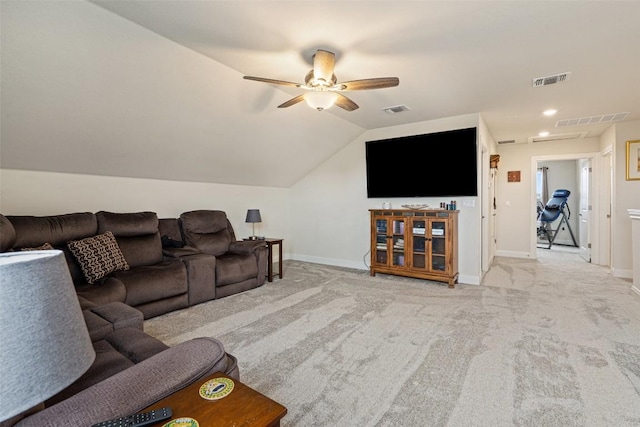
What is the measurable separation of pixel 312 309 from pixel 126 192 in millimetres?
2797

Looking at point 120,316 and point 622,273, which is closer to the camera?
point 120,316

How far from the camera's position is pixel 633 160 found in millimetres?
4645

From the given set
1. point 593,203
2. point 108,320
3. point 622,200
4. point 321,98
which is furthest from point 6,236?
point 593,203

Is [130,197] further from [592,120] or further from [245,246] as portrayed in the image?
[592,120]

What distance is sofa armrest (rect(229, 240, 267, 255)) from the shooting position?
419 centimetres

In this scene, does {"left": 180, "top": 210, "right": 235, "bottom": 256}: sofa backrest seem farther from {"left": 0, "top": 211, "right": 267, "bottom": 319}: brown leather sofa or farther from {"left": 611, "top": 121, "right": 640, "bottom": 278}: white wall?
{"left": 611, "top": 121, "right": 640, "bottom": 278}: white wall

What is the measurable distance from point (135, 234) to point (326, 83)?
2.67 m

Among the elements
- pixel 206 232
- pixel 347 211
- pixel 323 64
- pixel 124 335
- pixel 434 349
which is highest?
pixel 323 64

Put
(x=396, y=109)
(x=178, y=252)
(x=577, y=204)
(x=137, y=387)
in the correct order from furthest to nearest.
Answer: (x=577, y=204) < (x=396, y=109) < (x=178, y=252) < (x=137, y=387)

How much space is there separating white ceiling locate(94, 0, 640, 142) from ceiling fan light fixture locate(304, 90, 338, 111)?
1.06ft

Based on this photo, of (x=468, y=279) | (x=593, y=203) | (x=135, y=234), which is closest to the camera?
(x=135, y=234)

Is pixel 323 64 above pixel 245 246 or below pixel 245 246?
above

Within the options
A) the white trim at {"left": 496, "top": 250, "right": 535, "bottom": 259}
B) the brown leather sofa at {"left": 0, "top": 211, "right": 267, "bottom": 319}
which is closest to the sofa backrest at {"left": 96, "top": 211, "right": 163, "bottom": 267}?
the brown leather sofa at {"left": 0, "top": 211, "right": 267, "bottom": 319}

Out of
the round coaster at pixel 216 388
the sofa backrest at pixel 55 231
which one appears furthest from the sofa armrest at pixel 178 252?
the round coaster at pixel 216 388
